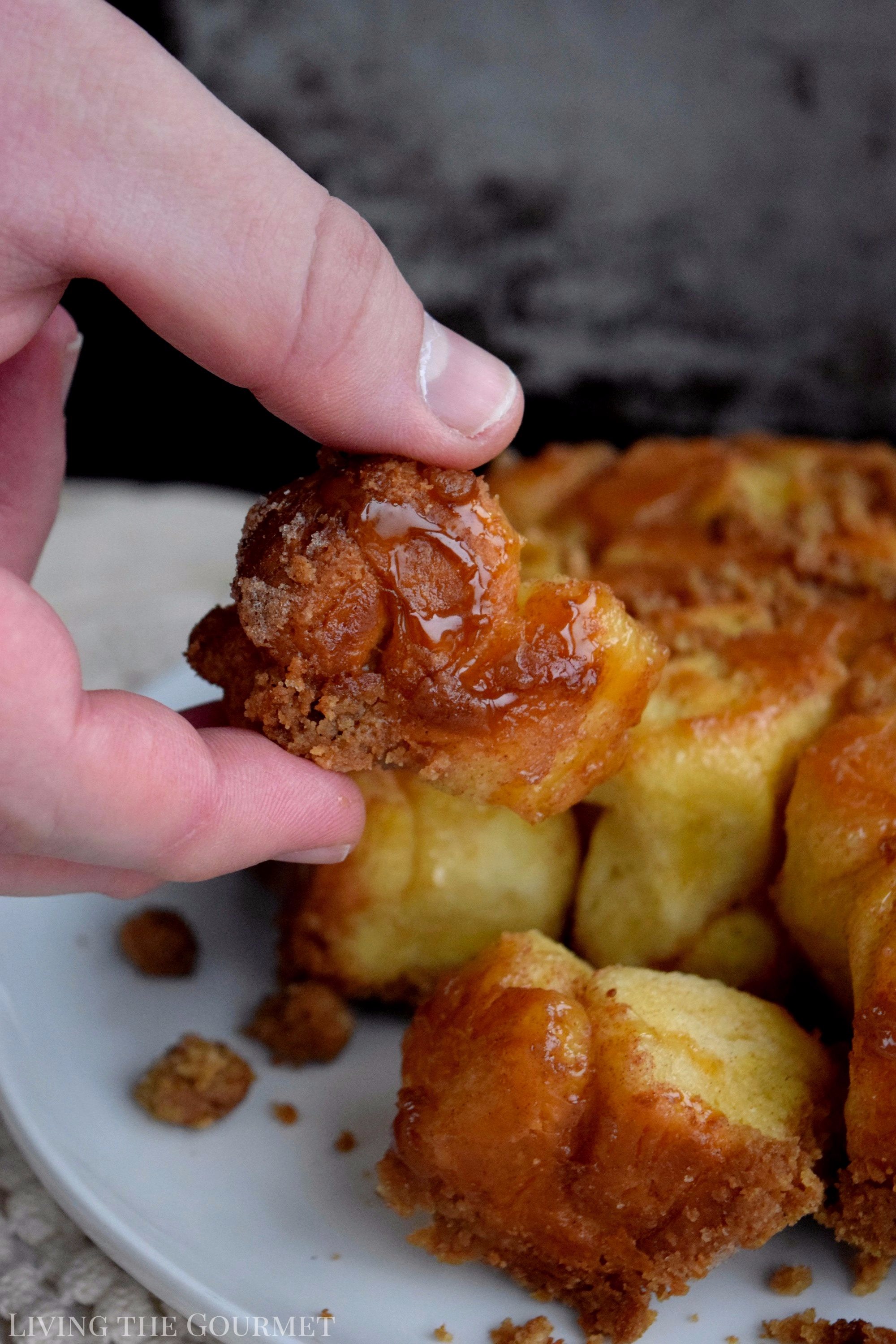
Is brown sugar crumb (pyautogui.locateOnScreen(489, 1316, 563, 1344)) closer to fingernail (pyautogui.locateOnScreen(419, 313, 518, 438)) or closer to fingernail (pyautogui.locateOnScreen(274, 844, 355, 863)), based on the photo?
fingernail (pyautogui.locateOnScreen(274, 844, 355, 863))

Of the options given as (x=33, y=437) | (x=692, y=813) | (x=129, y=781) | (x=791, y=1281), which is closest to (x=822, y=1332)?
(x=791, y=1281)

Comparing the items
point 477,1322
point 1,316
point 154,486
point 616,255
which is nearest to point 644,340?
point 616,255

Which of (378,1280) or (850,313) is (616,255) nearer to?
(850,313)

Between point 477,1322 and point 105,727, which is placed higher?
point 105,727

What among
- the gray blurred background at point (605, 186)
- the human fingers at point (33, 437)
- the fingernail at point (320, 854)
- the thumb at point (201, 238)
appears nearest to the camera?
the thumb at point (201, 238)

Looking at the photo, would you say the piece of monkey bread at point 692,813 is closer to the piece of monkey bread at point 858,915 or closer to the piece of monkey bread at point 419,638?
the piece of monkey bread at point 858,915

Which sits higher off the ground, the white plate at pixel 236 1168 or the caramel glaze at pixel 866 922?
the caramel glaze at pixel 866 922

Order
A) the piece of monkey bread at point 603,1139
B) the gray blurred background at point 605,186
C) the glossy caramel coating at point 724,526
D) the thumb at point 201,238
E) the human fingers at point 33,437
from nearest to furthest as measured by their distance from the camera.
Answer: the thumb at point 201,238 → the piece of monkey bread at point 603,1139 → the human fingers at point 33,437 → the glossy caramel coating at point 724,526 → the gray blurred background at point 605,186

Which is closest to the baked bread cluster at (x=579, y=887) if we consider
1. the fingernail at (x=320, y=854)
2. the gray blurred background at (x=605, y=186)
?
the fingernail at (x=320, y=854)
